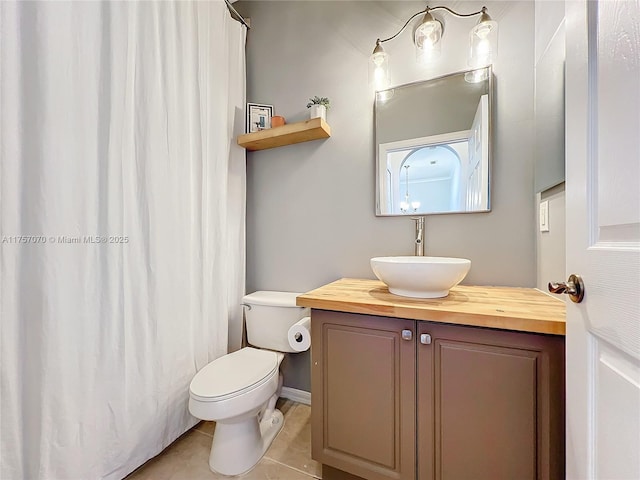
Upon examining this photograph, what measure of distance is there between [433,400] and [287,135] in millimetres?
1461

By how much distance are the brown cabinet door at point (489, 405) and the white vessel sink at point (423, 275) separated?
141mm

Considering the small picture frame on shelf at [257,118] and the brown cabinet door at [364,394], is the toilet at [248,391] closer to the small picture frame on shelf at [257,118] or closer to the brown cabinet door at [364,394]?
the brown cabinet door at [364,394]

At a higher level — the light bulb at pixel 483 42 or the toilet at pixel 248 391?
the light bulb at pixel 483 42

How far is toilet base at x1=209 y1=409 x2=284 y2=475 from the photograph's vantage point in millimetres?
1152

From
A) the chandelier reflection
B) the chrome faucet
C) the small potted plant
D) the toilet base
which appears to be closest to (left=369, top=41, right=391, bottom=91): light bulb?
the small potted plant

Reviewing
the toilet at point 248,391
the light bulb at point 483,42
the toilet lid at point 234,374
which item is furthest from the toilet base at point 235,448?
the light bulb at point 483,42

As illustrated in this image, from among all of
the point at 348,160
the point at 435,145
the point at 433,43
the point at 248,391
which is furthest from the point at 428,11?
the point at 248,391

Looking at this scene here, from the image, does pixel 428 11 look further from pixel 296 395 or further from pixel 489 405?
pixel 296 395

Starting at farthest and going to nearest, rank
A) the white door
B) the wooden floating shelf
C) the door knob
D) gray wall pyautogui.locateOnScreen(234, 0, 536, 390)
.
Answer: the wooden floating shelf → gray wall pyautogui.locateOnScreen(234, 0, 536, 390) → the door knob → the white door

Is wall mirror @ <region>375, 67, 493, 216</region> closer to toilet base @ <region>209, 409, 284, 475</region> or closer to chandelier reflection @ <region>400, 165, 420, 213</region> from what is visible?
chandelier reflection @ <region>400, 165, 420, 213</region>

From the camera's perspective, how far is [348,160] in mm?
1513

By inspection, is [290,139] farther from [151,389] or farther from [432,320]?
[151,389]

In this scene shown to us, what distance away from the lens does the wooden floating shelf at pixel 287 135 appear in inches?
56.8

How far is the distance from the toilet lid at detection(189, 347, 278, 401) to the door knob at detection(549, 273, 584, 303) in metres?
1.14
